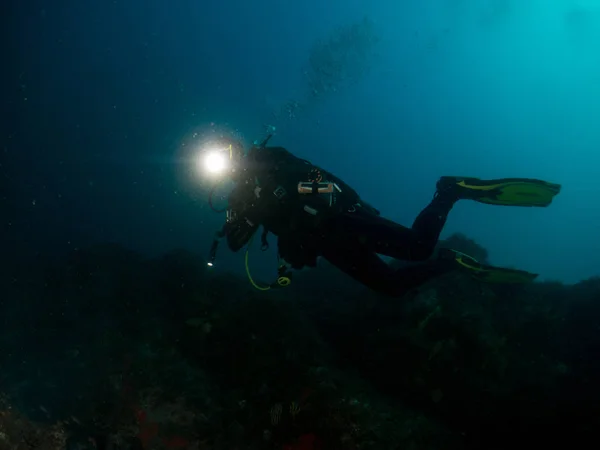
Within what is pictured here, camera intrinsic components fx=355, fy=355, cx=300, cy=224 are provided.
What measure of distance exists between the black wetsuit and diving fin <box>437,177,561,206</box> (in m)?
0.57

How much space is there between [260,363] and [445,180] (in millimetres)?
4183

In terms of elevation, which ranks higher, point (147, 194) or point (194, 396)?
point (147, 194)

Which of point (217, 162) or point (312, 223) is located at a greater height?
point (217, 162)

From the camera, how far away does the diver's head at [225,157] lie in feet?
16.6

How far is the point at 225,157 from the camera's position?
200 inches

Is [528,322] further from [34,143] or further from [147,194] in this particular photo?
[34,143]

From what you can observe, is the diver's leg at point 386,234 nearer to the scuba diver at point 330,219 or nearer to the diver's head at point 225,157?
the scuba diver at point 330,219

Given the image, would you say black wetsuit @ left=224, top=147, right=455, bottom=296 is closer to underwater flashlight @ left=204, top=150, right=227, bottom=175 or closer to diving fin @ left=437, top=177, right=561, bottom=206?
underwater flashlight @ left=204, top=150, right=227, bottom=175

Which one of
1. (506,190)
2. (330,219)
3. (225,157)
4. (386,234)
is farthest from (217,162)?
(506,190)

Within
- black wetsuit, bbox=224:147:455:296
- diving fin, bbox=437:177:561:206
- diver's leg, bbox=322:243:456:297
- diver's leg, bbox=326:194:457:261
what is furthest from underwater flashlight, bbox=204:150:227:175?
diving fin, bbox=437:177:561:206

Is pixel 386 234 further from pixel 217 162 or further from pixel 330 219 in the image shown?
pixel 217 162

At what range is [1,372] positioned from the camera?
24.7ft

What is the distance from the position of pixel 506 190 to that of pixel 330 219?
2.64m

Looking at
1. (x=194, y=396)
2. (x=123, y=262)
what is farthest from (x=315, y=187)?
(x=123, y=262)
